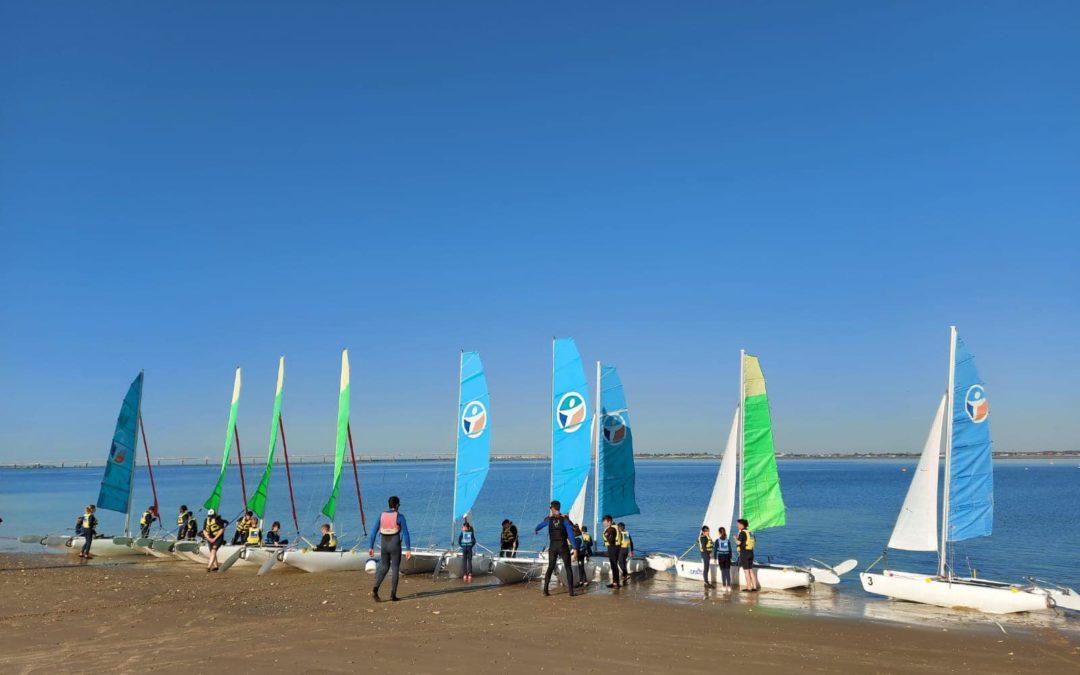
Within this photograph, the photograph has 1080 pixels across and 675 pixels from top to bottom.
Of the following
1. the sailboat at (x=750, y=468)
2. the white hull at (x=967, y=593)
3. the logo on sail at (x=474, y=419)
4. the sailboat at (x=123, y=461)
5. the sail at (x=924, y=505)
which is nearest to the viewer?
the white hull at (x=967, y=593)

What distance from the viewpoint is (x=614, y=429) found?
731 inches

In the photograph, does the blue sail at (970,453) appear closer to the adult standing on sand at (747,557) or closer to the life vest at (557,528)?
the adult standing on sand at (747,557)

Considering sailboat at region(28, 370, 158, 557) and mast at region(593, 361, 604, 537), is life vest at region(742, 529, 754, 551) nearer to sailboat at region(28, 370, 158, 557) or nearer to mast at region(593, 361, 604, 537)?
mast at region(593, 361, 604, 537)

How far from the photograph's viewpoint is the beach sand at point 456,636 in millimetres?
8188

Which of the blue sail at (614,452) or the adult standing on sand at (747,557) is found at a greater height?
the blue sail at (614,452)

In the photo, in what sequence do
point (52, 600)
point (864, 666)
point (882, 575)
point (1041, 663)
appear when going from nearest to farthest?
point (864, 666), point (1041, 663), point (52, 600), point (882, 575)

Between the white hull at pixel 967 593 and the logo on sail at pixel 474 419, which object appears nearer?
the white hull at pixel 967 593

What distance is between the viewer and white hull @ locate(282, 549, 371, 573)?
53.0 ft

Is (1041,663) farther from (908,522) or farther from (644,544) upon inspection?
(644,544)

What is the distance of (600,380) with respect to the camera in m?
18.6

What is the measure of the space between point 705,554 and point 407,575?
6154mm

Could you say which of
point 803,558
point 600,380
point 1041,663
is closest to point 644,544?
point 803,558

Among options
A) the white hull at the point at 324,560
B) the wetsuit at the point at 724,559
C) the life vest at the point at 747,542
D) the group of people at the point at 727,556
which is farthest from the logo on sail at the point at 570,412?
the white hull at the point at 324,560

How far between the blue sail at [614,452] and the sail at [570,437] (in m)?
0.58
